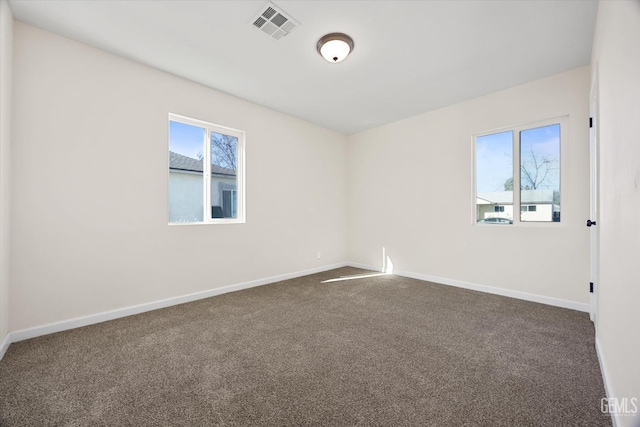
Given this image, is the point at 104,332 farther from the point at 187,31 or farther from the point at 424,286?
the point at 424,286

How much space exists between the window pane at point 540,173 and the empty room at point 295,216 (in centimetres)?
2

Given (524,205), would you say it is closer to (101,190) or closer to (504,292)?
(504,292)

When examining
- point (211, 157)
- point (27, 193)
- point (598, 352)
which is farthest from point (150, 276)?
point (598, 352)

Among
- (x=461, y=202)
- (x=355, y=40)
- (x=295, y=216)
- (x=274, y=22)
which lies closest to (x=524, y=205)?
(x=461, y=202)

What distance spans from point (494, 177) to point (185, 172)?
14.3 ft

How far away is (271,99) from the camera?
12.9 ft

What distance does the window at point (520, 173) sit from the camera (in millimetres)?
3291

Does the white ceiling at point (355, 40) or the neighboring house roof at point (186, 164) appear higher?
→ the white ceiling at point (355, 40)

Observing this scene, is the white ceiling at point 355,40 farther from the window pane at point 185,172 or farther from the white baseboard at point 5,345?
the white baseboard at point 5,345

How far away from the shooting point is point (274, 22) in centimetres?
234

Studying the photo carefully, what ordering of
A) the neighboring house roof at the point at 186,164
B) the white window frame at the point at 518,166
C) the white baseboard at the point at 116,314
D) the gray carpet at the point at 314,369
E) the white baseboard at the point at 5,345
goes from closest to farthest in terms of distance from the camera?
the gray carpet at the point at 314,369 → the white baseboard at the point at 5,345 → the white baseboard at the point at 116,314 → the white window frame at the point at 518,166 → the neighboring house roof at the point at 186,164

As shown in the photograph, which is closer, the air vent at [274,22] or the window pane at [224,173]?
the air vent at [274,22]

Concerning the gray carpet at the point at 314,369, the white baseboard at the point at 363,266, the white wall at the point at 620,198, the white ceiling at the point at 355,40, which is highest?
the white ceiling at the point at 355,40

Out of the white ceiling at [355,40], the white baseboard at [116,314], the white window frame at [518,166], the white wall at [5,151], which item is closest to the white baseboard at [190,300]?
the white baseboard at [116,314]
